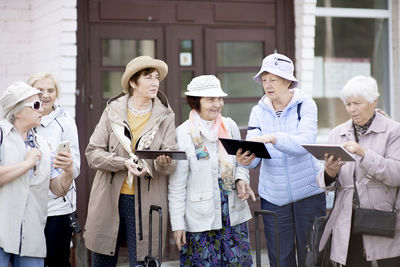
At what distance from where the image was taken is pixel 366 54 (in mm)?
7668

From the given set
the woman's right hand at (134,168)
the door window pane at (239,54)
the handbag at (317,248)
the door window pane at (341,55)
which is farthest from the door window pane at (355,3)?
the woman's right hand at (134,168)

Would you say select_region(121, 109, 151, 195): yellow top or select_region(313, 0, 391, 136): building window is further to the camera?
select_region(313, 0, 391, 136): building window

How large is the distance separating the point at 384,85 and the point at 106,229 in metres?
4.54

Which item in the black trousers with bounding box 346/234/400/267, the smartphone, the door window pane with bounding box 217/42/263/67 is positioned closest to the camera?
the smartphone

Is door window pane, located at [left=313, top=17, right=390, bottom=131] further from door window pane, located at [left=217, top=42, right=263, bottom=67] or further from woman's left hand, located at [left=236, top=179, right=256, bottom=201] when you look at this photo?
woman's left hand, located at [left=236, top=179, right=256, bottom=201]

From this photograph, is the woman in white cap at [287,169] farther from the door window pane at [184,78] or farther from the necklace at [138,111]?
the door window pane at [184,78]

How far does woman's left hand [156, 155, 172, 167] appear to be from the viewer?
4.29 m

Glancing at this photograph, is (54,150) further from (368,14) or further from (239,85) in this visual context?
(368,14)

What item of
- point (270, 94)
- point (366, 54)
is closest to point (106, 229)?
point (270, 94)

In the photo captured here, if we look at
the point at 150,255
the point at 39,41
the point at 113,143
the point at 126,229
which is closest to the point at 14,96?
the point at 113,143

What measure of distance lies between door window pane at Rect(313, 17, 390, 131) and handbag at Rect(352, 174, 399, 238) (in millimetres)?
3490

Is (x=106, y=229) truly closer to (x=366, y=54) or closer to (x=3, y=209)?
(x=3, y=209)

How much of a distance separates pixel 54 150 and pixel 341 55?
411 centimetres

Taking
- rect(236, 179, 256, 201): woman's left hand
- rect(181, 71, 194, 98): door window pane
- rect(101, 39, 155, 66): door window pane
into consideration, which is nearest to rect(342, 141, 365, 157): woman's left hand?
rect(236, 179, 256, 201): woman's left hand
